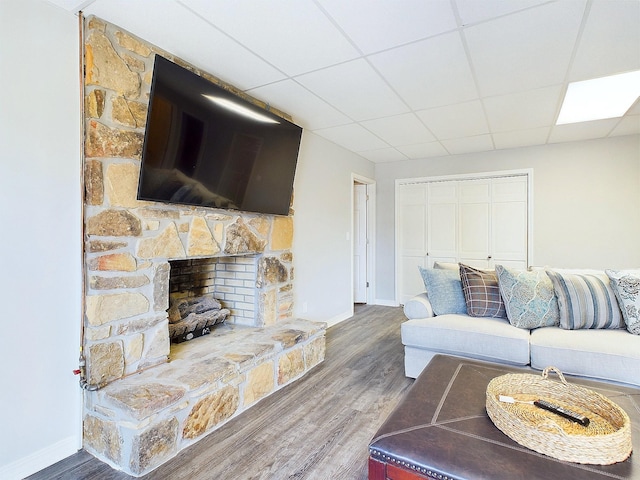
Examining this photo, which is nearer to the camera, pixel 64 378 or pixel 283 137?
pixel 64 378

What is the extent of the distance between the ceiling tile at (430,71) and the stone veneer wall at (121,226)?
148 centimetres

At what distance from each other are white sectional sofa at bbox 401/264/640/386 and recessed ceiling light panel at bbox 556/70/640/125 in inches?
58.8

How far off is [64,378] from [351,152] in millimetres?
3992

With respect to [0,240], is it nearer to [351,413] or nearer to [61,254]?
[61,254]

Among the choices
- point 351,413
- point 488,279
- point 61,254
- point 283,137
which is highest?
point 283,137

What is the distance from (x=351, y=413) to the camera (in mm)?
2199

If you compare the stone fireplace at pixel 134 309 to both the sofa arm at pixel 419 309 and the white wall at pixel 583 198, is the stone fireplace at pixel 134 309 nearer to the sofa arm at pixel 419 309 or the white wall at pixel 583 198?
the sofa arm at pixel 419 309

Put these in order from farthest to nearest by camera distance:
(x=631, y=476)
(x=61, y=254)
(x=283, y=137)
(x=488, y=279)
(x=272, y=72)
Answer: (x=283, y=137) < (x=488, y=279) < (x=272, y=72) < (x=61, y=254) < (x=631, y=476)

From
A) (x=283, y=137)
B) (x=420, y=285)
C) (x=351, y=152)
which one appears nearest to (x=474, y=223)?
(x=420, y=285)

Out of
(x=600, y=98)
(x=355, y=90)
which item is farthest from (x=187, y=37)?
(x=600, y=98)

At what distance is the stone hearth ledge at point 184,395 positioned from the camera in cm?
162

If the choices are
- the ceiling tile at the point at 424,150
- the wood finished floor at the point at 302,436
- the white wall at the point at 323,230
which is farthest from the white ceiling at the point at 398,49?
the wood finished floor at the point at 302,436

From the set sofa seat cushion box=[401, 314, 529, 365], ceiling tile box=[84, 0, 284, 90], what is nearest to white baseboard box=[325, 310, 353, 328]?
sofa seat cushion box=[401, 314, 529, 365]

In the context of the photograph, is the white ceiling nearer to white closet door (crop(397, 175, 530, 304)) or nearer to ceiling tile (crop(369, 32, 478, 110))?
ceiling tile (crop(369, 32, 478, 110))
